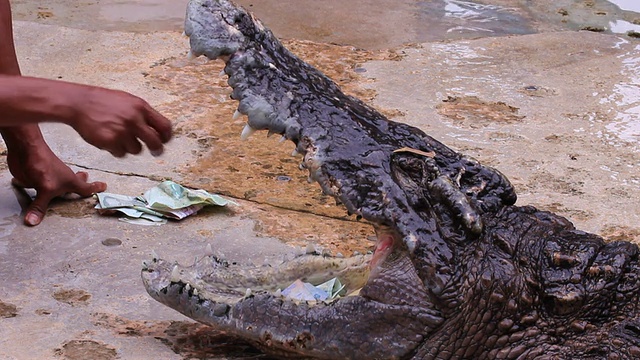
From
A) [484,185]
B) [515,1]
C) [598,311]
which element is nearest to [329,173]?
[484,185]

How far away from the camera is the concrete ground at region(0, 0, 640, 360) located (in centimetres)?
309

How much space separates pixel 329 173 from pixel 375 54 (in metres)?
3.75

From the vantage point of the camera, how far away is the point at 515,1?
815cm

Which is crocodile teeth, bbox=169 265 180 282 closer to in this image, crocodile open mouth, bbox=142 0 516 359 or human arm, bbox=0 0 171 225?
crocodile open mouth, bbox=142 0 516 359

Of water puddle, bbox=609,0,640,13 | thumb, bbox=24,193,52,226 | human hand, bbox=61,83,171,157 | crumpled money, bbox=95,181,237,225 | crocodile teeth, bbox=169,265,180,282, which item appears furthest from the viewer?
water puddle, bbox=609,0,640,13

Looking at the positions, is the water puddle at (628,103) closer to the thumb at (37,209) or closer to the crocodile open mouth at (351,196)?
the crocodile open mouth at (351,196)

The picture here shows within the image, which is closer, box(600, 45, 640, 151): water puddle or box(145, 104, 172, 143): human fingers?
box(145, 104, 172, 143): human fingers

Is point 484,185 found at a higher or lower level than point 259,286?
higher

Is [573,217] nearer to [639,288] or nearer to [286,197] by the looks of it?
[286,197]

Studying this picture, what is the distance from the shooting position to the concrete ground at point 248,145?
10.2ft

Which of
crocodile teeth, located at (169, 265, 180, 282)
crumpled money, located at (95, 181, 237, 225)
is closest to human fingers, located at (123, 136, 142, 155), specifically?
crocodile teeth, located at (169, 265, 180, 282)

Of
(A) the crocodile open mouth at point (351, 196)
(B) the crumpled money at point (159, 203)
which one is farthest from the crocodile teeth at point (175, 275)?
(B) the crumpled money at point (159, 203)

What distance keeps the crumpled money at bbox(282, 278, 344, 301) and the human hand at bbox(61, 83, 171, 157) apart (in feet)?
2.86

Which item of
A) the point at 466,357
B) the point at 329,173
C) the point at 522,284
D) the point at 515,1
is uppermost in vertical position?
the point at 329,173
